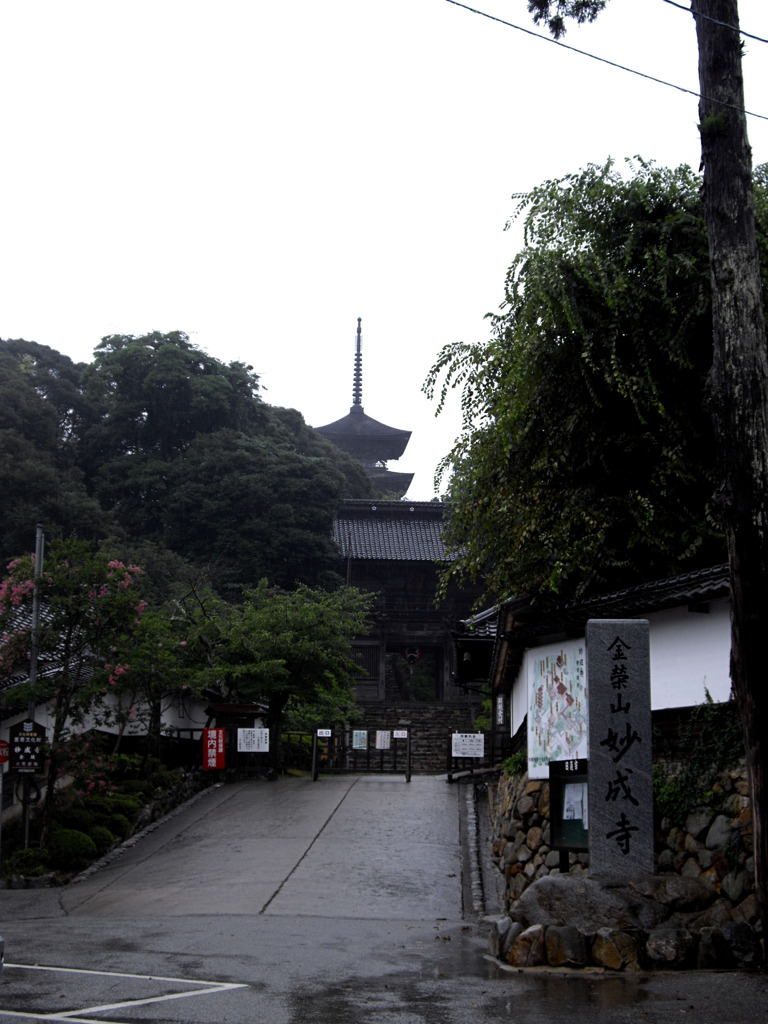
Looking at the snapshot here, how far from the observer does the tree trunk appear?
8.48 meters

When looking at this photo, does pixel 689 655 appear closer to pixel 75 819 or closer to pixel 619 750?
pixel 619 750

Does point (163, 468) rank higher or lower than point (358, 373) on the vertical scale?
lower

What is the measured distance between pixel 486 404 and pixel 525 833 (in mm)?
6418

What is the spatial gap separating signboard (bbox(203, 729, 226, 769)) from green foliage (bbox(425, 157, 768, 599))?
14838 mm

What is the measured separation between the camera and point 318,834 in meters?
19.8

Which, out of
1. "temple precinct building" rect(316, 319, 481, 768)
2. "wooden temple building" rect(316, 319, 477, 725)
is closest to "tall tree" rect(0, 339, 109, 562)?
"wooden temple building" rect(316, 319, 477, 725)

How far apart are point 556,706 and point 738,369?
18.1 ft

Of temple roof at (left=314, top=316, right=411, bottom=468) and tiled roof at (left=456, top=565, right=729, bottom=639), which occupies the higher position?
temple roof at (left=314, top=316, right=411, bottom=468)

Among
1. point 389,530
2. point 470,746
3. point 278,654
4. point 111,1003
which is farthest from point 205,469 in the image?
point 111,1003

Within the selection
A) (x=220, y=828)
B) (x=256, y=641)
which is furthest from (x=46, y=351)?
(x=220, y=828)

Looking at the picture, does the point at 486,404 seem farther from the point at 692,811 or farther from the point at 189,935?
the point at 189,935

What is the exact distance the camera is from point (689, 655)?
11227 mm

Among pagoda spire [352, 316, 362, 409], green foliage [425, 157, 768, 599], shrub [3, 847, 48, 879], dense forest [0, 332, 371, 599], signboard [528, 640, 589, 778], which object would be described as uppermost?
pagoda spire [352, 316, 362, 409]

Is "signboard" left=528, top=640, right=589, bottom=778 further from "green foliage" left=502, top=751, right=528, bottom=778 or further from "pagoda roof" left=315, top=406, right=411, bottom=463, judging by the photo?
"pagoda roof" left=315, top=406, right=411, bottom=463
